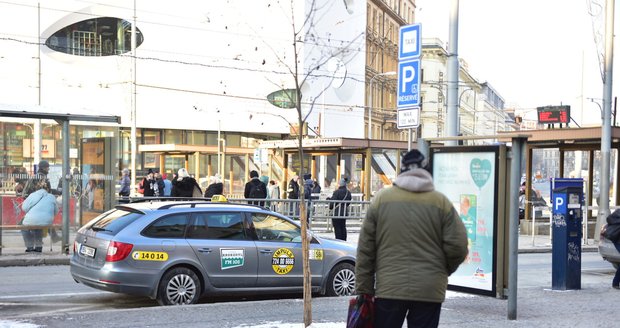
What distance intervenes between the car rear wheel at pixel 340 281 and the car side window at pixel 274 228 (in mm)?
785

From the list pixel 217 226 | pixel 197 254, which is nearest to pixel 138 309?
pixel 197 254

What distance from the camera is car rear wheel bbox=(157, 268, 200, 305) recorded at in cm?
926

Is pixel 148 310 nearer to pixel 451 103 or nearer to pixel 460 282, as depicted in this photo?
pixel 460 282

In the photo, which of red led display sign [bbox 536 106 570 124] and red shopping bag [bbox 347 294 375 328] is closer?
red shopping bag [bbox 347 294 375 328]

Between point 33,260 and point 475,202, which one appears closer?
point 475,202

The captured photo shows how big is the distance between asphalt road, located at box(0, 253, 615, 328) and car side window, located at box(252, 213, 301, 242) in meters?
0.93

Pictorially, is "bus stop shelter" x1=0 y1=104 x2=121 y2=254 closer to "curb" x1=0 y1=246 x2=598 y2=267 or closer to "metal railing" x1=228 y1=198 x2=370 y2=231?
"curb" x1=0 y1=246 x2=598 y2=267

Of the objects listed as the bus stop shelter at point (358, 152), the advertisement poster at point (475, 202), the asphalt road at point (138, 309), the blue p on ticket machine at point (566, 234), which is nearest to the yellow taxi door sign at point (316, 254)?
the asphalt road at point (138, 309)

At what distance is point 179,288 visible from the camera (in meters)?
9.38

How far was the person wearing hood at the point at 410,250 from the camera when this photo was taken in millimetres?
4660

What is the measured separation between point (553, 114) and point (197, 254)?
57.1ft

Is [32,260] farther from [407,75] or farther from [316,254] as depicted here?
[407,75]

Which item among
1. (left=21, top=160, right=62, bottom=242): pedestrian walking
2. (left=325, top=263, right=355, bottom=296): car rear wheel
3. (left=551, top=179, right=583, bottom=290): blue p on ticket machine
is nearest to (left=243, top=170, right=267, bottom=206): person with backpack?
(left=21, top=160, right=62, bottom=242): pedestrian walking

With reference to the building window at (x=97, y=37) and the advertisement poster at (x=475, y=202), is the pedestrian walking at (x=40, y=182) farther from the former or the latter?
the building window at (x=97, y=37)
